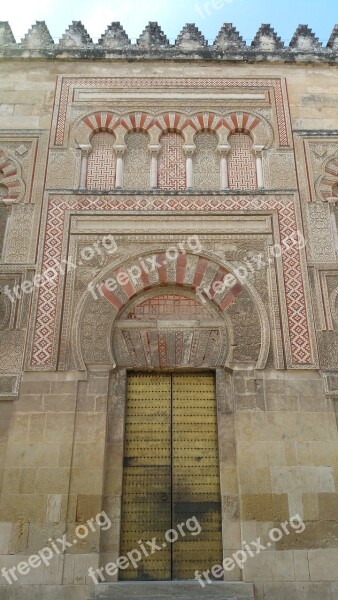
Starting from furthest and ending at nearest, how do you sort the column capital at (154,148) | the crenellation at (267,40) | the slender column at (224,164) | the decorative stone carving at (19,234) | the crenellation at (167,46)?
the crenellation at (267,40) < the crenellation at (167,46) < the column capital at (154,148) < the slender column at (224,164) < the decorative stone carving at (19,234)

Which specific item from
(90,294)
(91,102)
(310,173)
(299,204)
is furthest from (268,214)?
(91,102)

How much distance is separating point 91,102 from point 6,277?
293 cm

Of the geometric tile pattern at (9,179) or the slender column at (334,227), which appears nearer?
the slender column at (334,227)

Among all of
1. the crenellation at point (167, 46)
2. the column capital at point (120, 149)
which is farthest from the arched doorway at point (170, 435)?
the crenellation at point (167, 46)

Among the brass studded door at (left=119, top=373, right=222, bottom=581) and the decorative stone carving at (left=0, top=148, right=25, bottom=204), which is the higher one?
the decorative stone carving at (left=0, top=148, right=25, bottom=204)

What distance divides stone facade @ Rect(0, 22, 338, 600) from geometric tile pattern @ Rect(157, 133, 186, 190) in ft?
0.09

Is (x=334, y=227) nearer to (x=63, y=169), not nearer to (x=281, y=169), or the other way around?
(x=281, y=169)

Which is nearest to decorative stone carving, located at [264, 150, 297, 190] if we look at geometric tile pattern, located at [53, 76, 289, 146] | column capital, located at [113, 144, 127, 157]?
geometric tile pattern, located at [53, 76, 289, 146]

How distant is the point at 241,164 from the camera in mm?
7500

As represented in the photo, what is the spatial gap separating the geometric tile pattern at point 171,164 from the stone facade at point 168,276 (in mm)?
27

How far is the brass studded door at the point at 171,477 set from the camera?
5414 millimetres

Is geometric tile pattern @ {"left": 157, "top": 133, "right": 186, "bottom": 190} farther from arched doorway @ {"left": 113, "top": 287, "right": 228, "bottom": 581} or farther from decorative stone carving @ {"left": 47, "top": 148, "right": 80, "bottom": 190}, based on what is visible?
arched doorway @ {"left": 113, "top": 287, "right": 228, "bottom": 581}

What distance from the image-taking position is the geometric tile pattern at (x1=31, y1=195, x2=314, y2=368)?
20.1 ft

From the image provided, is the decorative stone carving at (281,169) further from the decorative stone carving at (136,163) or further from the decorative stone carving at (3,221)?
the decorative stone carving at (3,221)
